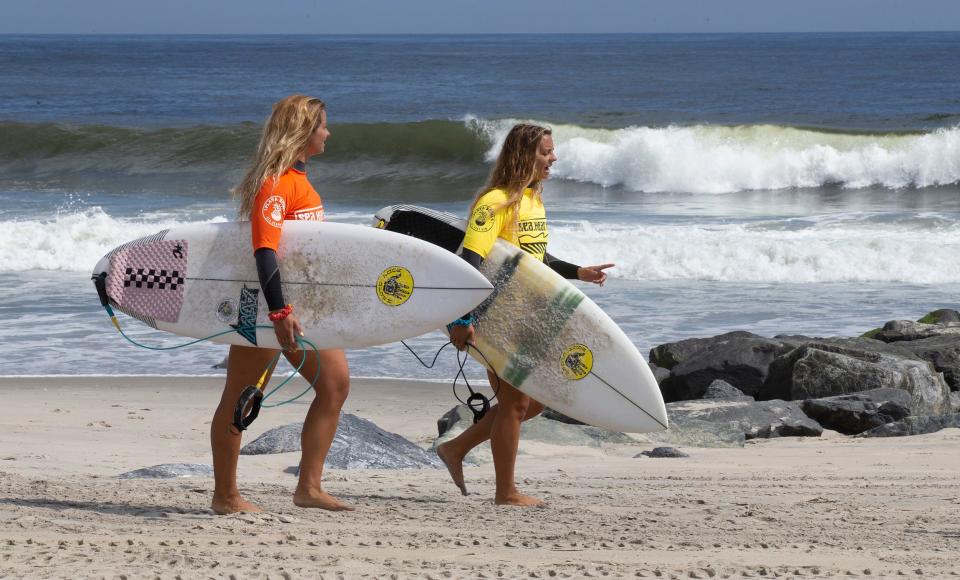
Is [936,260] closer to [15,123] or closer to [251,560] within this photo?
[251,560]

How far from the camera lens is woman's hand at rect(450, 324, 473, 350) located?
3996 millimetres

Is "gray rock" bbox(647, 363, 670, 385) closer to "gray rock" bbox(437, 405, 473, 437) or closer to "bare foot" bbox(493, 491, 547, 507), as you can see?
"gray rock" bbox(437, 405, 473, 437)

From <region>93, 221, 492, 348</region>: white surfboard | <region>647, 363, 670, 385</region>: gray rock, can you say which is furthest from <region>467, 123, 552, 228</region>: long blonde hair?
<region>647, 363, 670, 385</region>: gray rock

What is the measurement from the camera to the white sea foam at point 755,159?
2064cm

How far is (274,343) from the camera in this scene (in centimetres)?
369

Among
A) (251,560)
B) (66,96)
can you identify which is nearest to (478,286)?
(251,560)

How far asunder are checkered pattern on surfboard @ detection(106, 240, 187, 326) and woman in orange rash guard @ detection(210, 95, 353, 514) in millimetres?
327

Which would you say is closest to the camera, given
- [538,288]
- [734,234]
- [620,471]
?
[538,288]

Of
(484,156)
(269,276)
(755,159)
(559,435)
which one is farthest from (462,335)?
(484,156)

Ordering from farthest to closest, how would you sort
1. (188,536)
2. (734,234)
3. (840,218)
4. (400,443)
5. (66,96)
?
1. (66,96)
2. (840,218)
3. (734,234)
4. (400,443)
5. (188,536)

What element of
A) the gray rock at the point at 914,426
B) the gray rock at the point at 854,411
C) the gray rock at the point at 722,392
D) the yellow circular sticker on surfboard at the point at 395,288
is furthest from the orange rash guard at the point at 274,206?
the gray rock at the point at 722,392

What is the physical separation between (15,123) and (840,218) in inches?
752

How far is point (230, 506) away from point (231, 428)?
0.26 meters

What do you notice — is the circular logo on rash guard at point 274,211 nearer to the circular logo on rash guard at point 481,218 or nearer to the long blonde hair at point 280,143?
the long blonde hair at point 280,143
